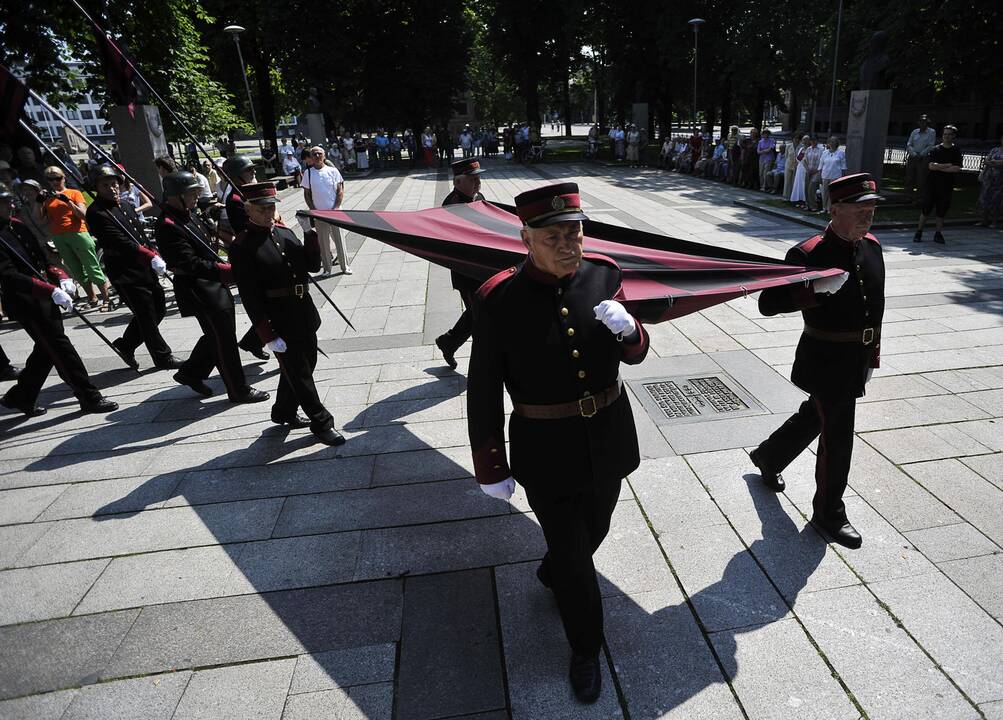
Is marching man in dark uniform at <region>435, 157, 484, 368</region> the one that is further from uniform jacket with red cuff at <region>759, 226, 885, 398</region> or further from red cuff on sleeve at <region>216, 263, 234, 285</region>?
uniform jacket with red cuff at <region>759, 226, 885, 398</region>

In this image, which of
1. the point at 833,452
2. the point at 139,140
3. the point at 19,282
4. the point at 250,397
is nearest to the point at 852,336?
the point at 833,452

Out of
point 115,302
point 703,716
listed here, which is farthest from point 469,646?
point 115,302

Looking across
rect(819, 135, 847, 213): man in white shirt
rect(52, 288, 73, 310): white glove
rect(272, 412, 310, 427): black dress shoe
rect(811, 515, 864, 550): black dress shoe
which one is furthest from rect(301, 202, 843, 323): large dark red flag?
rect(819, 135, 847, 213): man in white shirt

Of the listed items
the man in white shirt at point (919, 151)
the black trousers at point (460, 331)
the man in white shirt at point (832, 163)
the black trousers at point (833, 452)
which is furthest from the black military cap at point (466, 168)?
the man in white shirt at point (919, 151)

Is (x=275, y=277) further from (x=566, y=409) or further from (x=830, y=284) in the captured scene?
(x=830, y=284)

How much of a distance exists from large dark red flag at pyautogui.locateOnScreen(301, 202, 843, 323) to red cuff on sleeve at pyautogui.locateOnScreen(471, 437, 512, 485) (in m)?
0.97

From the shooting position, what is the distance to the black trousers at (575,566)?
2.79m

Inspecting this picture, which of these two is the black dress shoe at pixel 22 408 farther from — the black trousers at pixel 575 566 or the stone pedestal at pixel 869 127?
the stone pedestal at pixel 869 127

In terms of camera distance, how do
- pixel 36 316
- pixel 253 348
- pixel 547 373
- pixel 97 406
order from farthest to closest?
pixel 253 348 < pixel 97 406 < pixel 36 316 < pixel 547 373

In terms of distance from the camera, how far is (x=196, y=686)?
2.99 metres

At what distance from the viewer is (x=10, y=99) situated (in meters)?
5.33

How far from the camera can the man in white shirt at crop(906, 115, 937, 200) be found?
50.5ft

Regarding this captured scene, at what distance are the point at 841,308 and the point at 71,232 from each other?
32.0 ft

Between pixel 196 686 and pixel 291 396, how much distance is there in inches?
105
